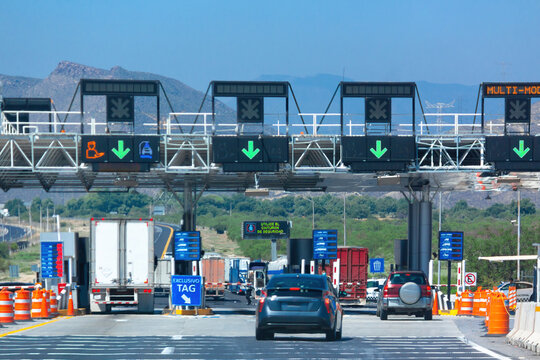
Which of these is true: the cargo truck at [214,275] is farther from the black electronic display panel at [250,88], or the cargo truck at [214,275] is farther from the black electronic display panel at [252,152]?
A: the black electronic display panel at [250,88]

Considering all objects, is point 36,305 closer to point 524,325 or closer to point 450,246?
point 524,325

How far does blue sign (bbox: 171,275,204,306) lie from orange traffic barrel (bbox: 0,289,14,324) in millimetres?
8641

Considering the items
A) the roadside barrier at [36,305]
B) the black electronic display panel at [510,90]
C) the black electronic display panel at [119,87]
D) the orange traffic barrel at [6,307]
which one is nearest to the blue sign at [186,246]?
the black electronic display panel at [119,87]

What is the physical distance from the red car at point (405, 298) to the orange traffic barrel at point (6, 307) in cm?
1144

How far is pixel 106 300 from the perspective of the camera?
38.1 m

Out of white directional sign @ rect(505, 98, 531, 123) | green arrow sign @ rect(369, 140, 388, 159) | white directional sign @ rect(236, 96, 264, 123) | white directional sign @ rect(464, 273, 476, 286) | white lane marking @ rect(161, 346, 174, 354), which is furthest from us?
white directional sign @ rect(464, 273, 476, 286)

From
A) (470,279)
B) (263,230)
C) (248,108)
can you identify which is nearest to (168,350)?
(248,108)

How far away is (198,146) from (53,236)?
28.4 m

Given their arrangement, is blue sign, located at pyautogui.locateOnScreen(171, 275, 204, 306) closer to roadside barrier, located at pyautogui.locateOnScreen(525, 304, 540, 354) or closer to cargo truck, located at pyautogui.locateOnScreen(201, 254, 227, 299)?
roadside barrier, located at pyautogui.locateOnScreen(525, 304, 540, 354)

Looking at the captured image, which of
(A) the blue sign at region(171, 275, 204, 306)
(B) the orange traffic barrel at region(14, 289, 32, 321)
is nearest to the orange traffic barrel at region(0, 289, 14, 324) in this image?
(B) the orange traffic barrel at region(14, 289, 32, 321)

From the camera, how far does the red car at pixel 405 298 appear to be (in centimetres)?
3259

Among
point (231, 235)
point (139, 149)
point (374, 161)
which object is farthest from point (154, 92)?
point (231, 235)

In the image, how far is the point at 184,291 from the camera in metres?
36.6

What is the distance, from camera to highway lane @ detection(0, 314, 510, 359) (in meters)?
18.1
